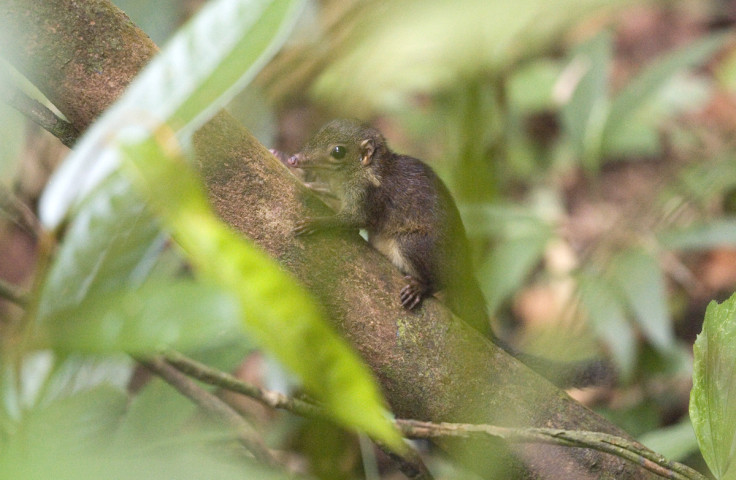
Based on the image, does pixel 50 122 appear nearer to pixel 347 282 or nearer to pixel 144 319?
pixel 347 282

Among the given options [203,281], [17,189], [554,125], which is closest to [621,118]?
[554,125]

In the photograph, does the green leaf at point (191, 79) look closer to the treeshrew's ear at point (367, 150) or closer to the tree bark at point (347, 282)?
the tree bark at point (347, 282)

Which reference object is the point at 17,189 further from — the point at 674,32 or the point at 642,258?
the point at 674,32

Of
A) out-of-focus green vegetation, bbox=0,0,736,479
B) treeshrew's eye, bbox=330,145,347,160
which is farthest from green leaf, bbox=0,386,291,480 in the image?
treeshrew's eye, bbox=330,145,347,160

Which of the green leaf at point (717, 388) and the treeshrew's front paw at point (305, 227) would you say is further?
the treeshrew's front paw at point (305, 227)

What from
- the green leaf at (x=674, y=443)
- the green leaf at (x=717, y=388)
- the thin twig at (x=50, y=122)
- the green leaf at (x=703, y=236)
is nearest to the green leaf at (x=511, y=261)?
the green leaf at (x=703, y=236)
